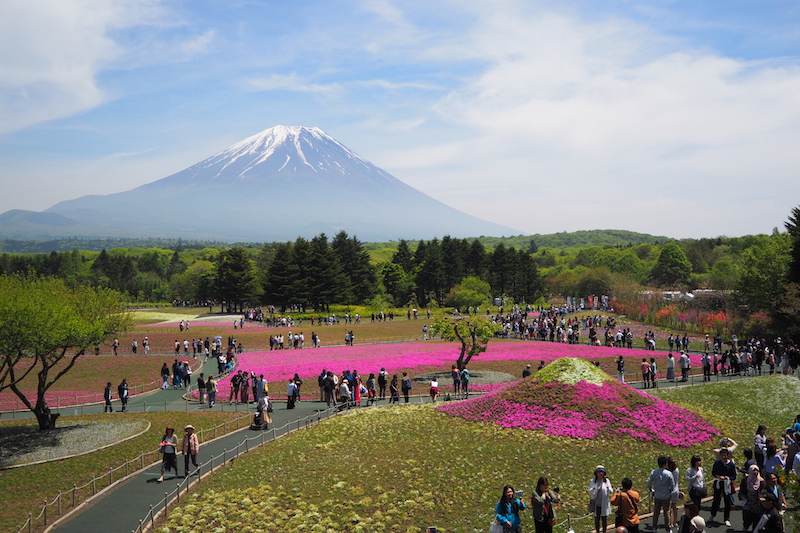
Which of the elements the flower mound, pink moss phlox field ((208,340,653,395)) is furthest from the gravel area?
the flower mound

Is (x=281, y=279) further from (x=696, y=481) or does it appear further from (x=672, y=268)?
(x=672, y=268)

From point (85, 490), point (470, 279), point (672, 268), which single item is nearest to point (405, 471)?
point (85, 490)

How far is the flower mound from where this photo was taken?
19781 mm

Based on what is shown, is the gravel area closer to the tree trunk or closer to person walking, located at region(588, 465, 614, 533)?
the tree trunk

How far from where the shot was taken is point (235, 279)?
283ft

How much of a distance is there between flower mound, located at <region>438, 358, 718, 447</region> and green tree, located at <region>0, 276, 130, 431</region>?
15839 millimetres

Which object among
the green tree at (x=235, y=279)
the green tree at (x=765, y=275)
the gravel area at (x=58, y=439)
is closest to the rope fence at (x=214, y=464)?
the gravel area at (x=58, y=439)

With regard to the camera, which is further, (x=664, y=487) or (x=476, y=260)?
(x=476, y=260)

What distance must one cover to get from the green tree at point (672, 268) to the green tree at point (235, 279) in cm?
7763

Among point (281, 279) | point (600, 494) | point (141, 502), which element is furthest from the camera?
point (281, 279)

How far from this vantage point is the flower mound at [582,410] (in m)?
19.8

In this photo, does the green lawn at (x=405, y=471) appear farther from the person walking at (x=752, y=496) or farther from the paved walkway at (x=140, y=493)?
the person walking at (x=752, y=496)

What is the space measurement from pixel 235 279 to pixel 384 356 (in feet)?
168

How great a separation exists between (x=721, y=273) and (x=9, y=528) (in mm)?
106830
